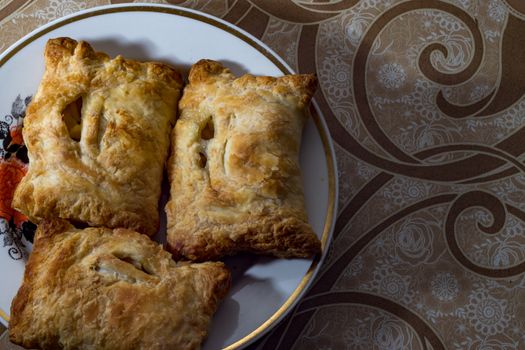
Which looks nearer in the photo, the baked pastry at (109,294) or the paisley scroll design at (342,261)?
the baked pastry at (109,294)

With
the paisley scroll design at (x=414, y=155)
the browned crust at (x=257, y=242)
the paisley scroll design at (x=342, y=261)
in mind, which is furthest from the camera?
the paisley scroll design at (x=414, y=155)

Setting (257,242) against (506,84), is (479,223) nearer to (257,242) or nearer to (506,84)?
(506,84)

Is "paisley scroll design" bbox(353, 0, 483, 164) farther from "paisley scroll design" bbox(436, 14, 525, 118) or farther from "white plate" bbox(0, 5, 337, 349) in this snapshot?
"white plate" bbox(0, 5, 337, 349)

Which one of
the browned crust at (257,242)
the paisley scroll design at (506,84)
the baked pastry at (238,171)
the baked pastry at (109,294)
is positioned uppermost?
the paisley scroll design at (506,84)

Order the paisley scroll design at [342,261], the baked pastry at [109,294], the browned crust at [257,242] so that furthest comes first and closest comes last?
the paisley scroll design at [342,261] < the browned crust at [257,242] < the baked pastry at [109,294]

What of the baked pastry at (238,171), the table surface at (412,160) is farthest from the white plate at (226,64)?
the table surface at (412,160)

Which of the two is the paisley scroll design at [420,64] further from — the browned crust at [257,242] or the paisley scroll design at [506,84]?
the browned crust at [257,242]

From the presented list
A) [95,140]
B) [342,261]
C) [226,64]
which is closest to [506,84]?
[342,261]

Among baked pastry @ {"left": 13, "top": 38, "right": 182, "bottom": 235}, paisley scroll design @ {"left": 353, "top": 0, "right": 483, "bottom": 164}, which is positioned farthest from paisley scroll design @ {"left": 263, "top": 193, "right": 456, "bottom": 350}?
baked pastry @ {"left": 13, "top": 38, "right": 182, "bottom": 235}
